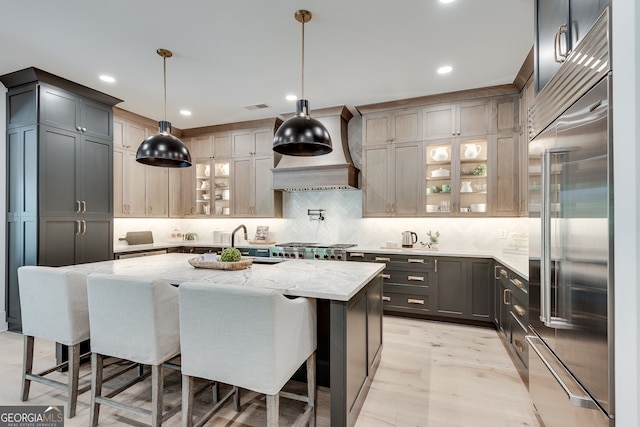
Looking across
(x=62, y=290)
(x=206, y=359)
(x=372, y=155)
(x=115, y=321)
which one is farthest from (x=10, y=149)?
(x=372, y=155)

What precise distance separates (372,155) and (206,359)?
3.64 meters

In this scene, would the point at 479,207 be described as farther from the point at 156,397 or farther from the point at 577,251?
the point at 156,397

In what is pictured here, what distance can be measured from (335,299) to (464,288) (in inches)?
107

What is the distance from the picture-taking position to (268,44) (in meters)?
2.97

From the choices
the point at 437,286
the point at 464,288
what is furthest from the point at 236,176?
the point at 464,288

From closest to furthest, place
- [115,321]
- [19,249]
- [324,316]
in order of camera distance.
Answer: [115,321]
[324,316]
[19,249]

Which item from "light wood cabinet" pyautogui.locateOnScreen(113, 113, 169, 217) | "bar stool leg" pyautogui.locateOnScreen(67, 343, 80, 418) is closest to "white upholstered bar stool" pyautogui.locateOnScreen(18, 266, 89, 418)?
"bar stool leg" pyautogui.locateOnScreen(67, 343, 80, 418)

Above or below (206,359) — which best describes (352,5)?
above

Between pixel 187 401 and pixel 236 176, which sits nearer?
pixel 187 401

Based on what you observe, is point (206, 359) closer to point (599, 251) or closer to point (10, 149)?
point (599, 251)

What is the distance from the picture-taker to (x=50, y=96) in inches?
144

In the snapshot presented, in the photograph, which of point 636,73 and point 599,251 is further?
point 599,251

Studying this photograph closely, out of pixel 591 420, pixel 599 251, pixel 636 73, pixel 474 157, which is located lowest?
pixel 591 420

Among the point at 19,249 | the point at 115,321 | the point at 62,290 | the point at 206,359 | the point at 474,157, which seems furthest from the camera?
the point at 474,157
